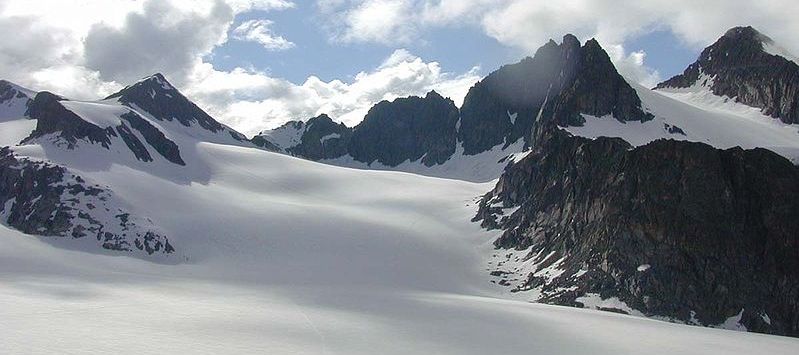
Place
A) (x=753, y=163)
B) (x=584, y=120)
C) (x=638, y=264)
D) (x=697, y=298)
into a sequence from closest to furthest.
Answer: (x=697, y=298) < (x=638, y=264) < (x=753, y=163) < (x=584, y=120)

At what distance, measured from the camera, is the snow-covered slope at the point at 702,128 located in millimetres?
105938

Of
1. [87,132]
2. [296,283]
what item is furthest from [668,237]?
[87,132]

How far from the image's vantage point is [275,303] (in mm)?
49188

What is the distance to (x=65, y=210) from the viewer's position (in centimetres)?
8944

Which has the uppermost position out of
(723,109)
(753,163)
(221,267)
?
(723,109)

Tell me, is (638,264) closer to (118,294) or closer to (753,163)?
(753,163)

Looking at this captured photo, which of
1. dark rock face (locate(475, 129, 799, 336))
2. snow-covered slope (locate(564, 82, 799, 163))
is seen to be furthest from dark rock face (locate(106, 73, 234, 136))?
dark rock face (locate(475, 129, 799, 336))

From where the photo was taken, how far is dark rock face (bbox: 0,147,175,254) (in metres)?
87.0

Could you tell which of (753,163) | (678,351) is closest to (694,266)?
(753,163)

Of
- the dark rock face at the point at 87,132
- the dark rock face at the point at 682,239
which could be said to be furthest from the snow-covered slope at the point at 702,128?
the dark rock face at the point at 87,132

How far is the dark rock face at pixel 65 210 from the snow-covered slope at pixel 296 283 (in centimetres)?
381

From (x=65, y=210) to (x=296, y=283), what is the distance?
40.2m

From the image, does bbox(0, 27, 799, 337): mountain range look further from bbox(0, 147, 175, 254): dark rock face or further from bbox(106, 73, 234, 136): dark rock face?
bbox(106, 73, 234, 136): dark rock face

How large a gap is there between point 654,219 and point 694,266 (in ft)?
21.9
